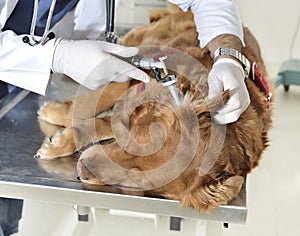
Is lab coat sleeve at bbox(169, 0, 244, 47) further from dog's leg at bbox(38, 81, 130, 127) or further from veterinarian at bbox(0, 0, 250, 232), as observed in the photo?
dog's leg at bbox(38, 81, 130, 127)

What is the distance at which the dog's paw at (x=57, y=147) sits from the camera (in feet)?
3.93

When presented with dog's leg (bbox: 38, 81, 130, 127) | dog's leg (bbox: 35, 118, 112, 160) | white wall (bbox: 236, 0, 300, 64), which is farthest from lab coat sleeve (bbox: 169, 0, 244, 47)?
white wall (bbox: 236, 0, 300, 64)

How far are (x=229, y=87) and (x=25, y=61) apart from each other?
49 centimetres

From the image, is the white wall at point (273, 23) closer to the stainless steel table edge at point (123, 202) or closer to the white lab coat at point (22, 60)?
the white lab coat at point (22, 60)

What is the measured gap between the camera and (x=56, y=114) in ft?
4.43

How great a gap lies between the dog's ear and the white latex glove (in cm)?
15

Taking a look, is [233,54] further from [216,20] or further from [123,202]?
[123,202]

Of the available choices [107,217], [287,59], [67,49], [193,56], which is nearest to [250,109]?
[193,56]

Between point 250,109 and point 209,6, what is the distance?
1.22ft

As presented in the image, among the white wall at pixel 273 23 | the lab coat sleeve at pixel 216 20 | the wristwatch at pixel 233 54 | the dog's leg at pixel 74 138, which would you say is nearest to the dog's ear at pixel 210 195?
the dog's leg at pixel 74 138

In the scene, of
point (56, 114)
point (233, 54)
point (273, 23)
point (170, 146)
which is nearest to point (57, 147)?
point (56, 114)

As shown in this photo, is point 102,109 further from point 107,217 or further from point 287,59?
point 287,59

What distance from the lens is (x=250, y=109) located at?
1272 mm

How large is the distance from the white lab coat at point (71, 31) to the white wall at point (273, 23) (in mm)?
2268
